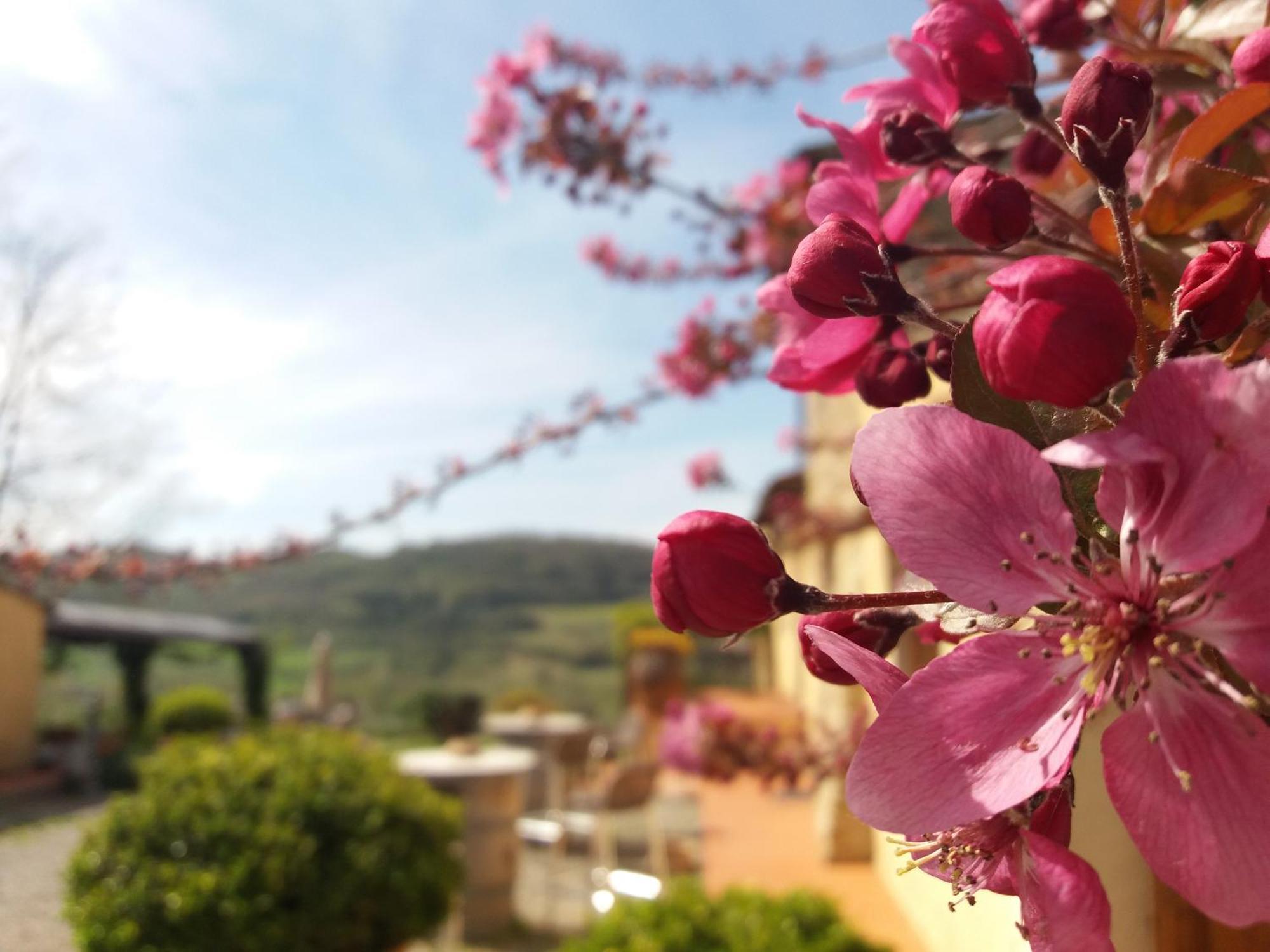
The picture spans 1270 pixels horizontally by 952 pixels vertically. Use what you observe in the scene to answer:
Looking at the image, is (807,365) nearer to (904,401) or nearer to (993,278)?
(904,401)

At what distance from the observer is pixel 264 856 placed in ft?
14.3

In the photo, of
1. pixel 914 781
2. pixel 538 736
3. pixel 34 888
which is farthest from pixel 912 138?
pixel 538 736

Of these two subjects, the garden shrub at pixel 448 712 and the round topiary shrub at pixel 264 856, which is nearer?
the round topiary shrub at pixel 264 856

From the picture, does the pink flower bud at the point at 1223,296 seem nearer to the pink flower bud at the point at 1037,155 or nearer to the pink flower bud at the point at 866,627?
the pink flower bud at the point at 866,627

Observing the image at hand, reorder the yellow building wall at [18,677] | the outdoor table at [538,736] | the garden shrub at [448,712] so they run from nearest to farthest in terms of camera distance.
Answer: the yellow building wall at [18,677], the outdoor table at [538,736], the garden shrub at [448,712]

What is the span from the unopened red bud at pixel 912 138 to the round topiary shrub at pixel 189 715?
59.9ft

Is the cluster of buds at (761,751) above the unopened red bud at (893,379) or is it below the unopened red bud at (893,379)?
below

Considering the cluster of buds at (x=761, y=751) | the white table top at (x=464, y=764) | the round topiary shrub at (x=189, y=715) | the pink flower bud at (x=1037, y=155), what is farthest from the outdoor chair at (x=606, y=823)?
the round topiary shrub at (x=189, y=715)

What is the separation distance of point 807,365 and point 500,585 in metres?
28.4

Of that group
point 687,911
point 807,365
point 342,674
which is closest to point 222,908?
point 687,911

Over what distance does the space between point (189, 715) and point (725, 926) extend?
1654 cm

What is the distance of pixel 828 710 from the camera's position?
455 centimetres

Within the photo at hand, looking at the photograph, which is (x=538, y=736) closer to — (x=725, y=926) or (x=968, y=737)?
(x=725, y=926)

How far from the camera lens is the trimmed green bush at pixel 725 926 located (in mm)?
2697
